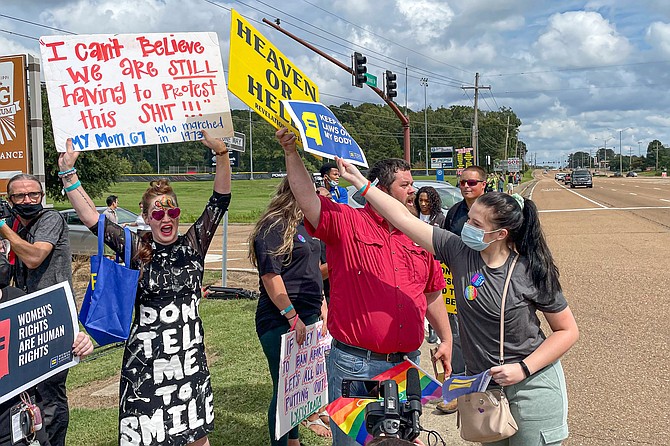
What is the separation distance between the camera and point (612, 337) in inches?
286

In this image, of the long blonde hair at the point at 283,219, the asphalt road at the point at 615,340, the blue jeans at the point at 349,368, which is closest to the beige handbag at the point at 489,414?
the blue jeans at the point at 349,368

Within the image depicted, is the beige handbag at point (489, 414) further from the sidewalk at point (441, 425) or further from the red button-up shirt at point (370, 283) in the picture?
the sidewalk at point (441, 425)

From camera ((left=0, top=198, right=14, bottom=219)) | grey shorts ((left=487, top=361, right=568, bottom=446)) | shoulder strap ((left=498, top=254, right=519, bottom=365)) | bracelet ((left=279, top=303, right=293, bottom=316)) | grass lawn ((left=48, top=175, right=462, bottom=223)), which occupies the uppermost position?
camera ((left=0, top=198, right=14, bottom=219))

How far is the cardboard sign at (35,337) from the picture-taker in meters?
2.66

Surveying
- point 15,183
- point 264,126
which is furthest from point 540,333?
point 264,126

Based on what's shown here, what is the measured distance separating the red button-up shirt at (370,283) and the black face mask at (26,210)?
1.90 meters

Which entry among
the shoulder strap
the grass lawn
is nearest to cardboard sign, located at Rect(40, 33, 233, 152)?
the shoulder strap

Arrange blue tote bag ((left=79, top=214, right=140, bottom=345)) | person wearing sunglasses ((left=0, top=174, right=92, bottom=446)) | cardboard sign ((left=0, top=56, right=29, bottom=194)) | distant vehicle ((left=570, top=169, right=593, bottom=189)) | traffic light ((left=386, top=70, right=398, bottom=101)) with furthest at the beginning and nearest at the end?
1. distant vehicle ((left=570, top=169, right=593, bottom=189))
2. traffic light ((left=386, top=70, right=398, bottom=101))
3. cardboard sign ((left=0, top=56, right=29, bottom=194))
4. person wearing sunglasses ((left=0, top=174, right=92, bottom=446))
5. blue tote bag ((left=79, top=214, right=140, bottom=345))

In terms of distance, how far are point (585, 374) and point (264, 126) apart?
98123 mm

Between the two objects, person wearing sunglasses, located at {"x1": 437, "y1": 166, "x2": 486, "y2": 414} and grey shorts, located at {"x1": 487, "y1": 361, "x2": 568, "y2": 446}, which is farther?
person wearing sunglasses, located at {"x1": 437, "y1": 166, "x2": 486, "y2": 414}

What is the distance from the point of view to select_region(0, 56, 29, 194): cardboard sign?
569 cm

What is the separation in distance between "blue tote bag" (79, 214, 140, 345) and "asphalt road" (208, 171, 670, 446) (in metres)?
2.87

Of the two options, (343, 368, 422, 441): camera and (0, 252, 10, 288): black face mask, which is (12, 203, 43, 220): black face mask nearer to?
(0, 252, 10, 288): black face mask

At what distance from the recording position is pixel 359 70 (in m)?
21.5
